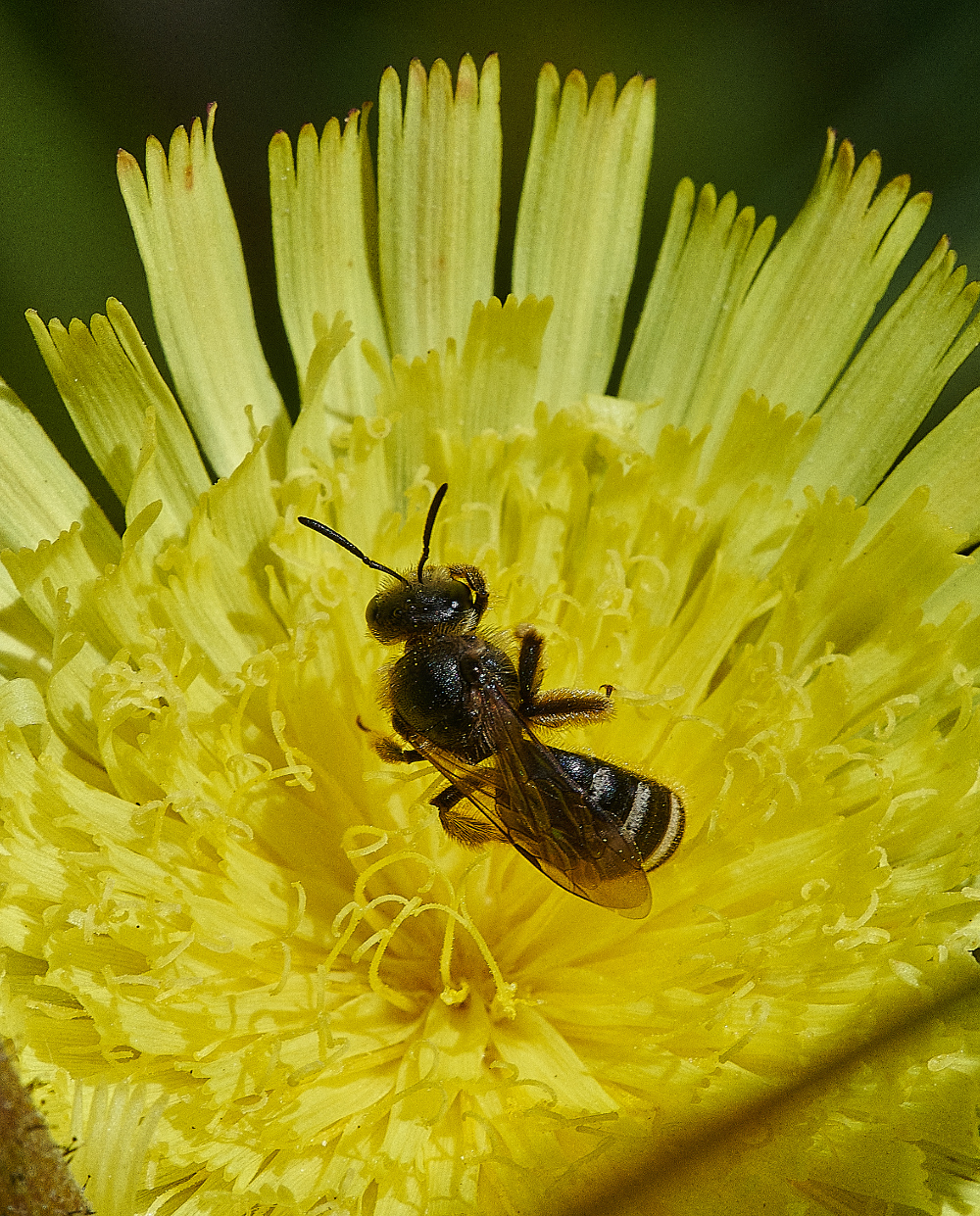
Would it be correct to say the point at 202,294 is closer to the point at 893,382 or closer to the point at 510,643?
the point at 510,643

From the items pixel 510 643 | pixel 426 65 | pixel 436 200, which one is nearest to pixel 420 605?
pixel 510 643

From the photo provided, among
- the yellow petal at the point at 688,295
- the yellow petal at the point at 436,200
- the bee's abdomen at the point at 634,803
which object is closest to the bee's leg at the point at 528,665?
the bee's abdomen at the point at 634,803

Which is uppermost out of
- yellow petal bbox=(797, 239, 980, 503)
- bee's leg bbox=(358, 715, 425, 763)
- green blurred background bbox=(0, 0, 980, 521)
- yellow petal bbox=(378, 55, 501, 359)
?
green blurred background bbox=(0, 0, 980, 521)

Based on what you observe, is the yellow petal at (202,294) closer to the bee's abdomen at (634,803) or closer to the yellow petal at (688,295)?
the yellow petal at (688,295)

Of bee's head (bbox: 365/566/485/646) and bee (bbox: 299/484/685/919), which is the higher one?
bee's head (bbox: 365/566/485/646)

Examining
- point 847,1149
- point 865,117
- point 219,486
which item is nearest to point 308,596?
point 219,486

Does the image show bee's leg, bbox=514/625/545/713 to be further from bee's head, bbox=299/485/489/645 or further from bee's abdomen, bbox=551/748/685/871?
bee's abdomen, bbox=551/748/685/871

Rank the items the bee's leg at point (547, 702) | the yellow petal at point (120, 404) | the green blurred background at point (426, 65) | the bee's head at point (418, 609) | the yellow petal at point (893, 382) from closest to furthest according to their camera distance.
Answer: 1. the bee's head at point (418, 609)
2. the bee's leg at point (547, 702)
3. the yellow petal at point (120, 404)
4. the yellow petal at point (893, 382)
5. the green blurred background at point (426, 65)

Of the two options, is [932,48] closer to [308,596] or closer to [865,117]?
[865,117]

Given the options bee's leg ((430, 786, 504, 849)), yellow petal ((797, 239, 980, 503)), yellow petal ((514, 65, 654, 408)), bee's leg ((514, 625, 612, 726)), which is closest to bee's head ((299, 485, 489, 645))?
bee's leg ((514, 625, 612, 726))
